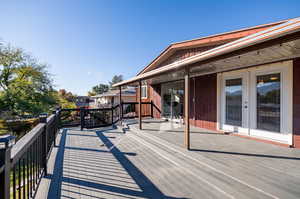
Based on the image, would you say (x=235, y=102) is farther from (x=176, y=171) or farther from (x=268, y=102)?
(x=176, y=171)

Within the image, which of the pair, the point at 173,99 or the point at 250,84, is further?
the point at 173,99

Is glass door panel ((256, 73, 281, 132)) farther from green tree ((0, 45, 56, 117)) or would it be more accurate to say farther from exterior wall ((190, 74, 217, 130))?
green tree ((0, 45, 56, 117))

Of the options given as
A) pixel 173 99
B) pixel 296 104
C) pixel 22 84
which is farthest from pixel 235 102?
pixel 22 84

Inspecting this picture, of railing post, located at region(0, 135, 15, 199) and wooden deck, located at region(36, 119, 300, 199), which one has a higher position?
railing post, located at region(0, 135, 15, 199)

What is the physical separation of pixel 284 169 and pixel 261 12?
6.50 meters

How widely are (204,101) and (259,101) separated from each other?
6.45 feet

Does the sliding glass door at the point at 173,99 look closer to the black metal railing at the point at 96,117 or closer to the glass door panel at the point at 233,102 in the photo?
the glass door panel at the point at 233,102

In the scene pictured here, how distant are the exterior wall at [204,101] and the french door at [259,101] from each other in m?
0.27

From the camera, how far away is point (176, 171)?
280 centimetres

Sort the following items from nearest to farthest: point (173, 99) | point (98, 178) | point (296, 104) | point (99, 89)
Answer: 1. point (98, 178)
2. point (296, 104)
3. point (173, 99)
4. point (99, 89)

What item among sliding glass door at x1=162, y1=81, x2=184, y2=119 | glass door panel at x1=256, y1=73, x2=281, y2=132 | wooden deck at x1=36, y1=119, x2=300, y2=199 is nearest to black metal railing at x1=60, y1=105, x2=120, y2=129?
wooden deck at x1=36, y1=119, x2=300, y2=199

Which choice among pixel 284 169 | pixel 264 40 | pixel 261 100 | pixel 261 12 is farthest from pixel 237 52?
pixel 261 12

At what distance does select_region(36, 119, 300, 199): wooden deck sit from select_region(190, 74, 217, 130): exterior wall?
59.5 inches

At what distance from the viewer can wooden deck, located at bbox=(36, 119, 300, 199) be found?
210 cm
